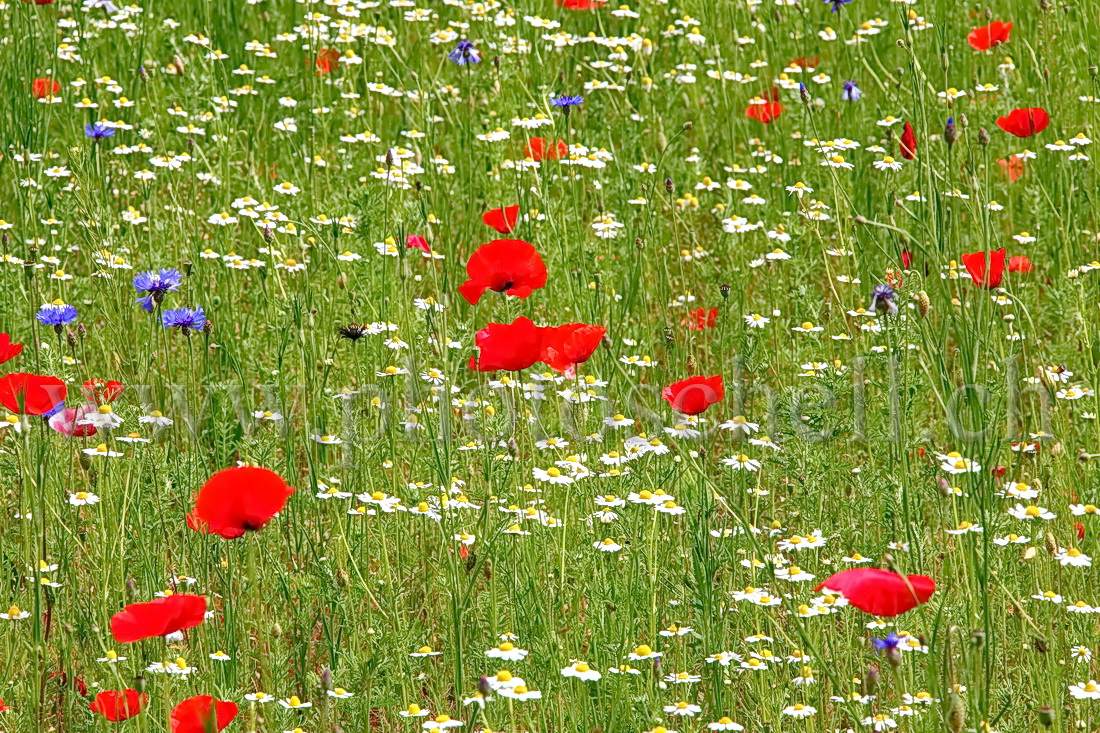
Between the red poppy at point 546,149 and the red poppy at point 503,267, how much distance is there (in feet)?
4.52

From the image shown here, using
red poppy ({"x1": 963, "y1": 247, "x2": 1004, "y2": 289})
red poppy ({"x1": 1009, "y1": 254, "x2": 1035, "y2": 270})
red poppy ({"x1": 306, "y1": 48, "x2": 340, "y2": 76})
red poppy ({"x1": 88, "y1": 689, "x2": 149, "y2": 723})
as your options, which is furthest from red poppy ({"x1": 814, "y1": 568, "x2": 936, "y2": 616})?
red poppy ({"x1": 306, "y1": 48, "x2": 340, "y2": 76})

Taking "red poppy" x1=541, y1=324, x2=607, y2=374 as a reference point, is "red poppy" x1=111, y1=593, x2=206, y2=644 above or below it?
below

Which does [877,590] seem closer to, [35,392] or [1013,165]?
[35,392]

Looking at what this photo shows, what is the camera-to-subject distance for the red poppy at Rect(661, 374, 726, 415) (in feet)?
9.43

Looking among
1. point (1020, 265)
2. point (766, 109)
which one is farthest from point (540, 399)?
point (766, 109)

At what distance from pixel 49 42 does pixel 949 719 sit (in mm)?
4150

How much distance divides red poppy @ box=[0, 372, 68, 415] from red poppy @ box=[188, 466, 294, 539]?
54 centimetres

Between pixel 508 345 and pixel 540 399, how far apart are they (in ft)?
2.87

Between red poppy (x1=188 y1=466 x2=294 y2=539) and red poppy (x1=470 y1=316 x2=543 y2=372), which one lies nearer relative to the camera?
red poppy (x1=188 y1=466 x2=294 y2=539)

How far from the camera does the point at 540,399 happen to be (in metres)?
3.58

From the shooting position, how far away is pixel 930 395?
4242mm

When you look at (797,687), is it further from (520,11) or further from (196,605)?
(520,11)

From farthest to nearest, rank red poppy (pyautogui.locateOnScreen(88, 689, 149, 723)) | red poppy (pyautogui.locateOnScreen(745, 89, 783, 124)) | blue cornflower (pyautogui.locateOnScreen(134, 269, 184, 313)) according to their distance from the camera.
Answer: red poppy (pyautogui.locateOnScreen(745, 89, 783, 124))
blue cornflower (pyautogui.locateOnScreen(134, 269, 184, 313))
red poppy (pyautogui.locateOnScreen(88, 689, 149, 723))

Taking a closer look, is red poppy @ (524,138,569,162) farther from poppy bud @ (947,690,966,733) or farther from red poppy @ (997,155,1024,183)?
poppy bud @ (947,690,966,733)
